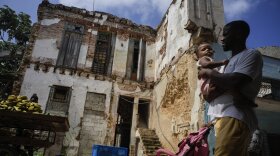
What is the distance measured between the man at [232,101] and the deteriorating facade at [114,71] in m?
7.14

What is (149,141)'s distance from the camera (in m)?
11.4

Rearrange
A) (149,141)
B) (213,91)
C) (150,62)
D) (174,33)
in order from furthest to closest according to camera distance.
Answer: (150,62) → (174,33) → (149,141) → (213,91)

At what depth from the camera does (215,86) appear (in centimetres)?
190

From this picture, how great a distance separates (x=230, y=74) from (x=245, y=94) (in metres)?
0.20

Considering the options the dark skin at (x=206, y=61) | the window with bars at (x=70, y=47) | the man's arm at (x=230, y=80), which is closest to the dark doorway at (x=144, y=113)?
the window with bars at (x=70, y=47)

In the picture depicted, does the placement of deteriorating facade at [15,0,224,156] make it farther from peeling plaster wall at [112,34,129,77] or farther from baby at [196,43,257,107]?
baby at [196,43,257,107]

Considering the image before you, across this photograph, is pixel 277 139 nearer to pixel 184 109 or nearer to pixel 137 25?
pixel 184 109

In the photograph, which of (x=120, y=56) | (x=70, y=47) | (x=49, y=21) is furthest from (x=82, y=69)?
(x=49, y=21)

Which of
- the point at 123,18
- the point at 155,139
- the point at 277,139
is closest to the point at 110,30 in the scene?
the point at 123,18

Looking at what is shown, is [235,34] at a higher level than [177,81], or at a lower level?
lower

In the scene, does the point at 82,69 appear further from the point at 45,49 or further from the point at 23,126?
the point at 23,126

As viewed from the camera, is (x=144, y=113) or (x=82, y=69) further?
(x=144, y=113)

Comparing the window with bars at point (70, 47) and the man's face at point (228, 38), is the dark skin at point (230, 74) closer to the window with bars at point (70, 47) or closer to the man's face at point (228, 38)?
the man's face at point (228, 38)

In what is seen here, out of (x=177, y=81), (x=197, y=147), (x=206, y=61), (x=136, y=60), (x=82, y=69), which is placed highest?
(x=136, y=60)
